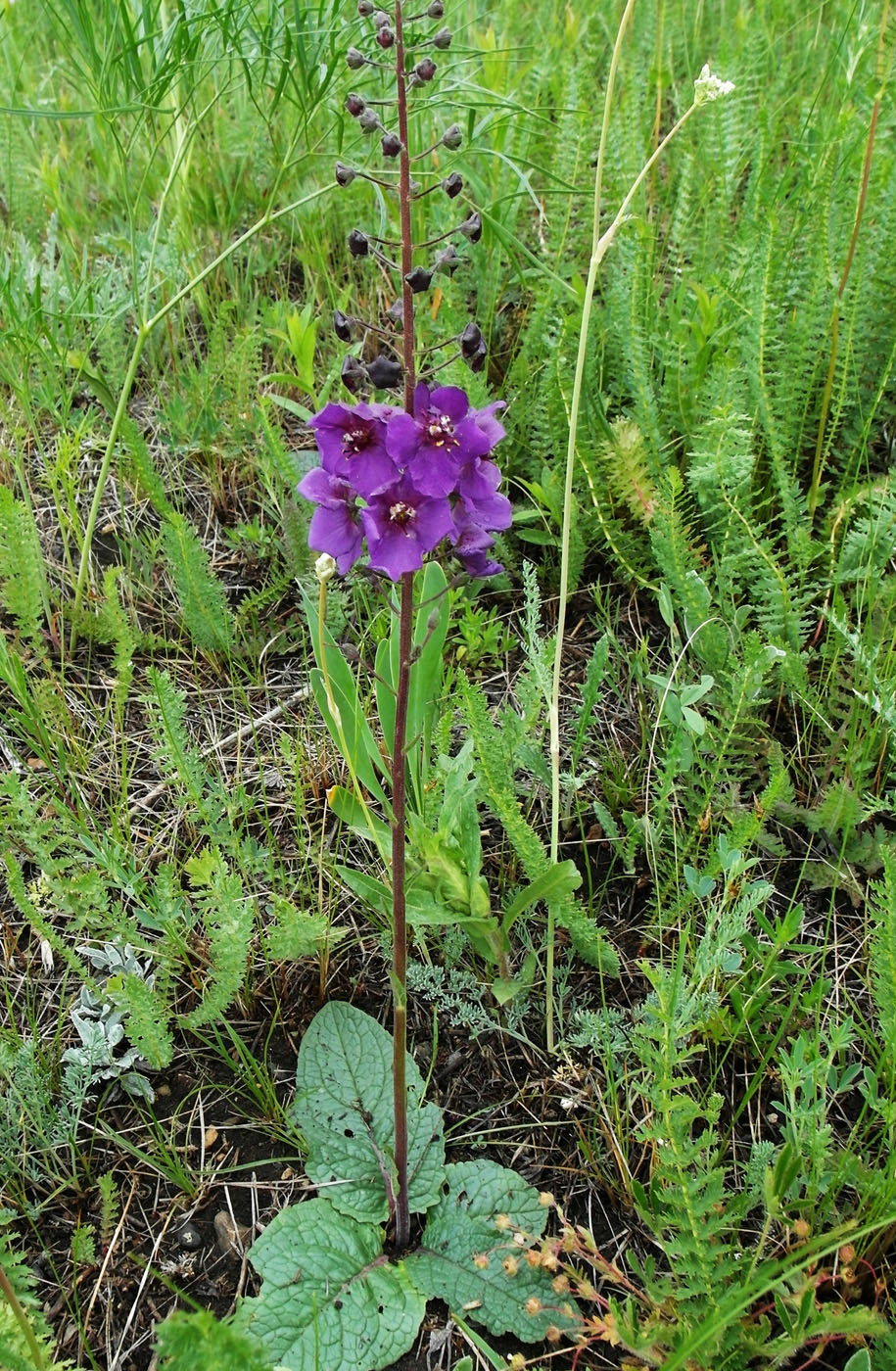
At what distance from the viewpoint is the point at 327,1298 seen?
179 cm

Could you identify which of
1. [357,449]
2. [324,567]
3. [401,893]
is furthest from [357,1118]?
[357,449]

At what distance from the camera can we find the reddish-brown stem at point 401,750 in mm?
1470

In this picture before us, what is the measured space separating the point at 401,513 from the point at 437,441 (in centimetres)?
12

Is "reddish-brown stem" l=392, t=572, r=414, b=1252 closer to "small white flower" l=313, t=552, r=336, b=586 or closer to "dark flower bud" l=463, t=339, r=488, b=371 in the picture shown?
"small white flower" l=313, t=552, r=336, b=586

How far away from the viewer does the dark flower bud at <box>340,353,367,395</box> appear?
1.52 m

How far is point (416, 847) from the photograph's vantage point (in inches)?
84.3

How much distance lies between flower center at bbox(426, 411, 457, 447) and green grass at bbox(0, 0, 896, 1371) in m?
0.75

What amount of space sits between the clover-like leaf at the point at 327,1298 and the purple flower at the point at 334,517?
1219 mm

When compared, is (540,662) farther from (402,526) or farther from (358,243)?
(358,243)

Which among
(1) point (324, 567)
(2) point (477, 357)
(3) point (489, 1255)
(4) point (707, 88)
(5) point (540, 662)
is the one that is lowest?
(3) point (489, 1255)

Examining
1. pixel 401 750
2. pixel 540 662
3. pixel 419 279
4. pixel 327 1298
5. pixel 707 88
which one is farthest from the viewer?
pixel 540 662

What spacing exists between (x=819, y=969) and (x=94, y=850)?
5.12ft

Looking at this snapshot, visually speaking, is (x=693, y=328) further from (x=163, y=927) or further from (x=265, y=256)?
(x=163, y=927)

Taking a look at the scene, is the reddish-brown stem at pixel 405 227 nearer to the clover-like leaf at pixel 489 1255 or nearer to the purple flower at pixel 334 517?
the purple flower at pixel 334 517
